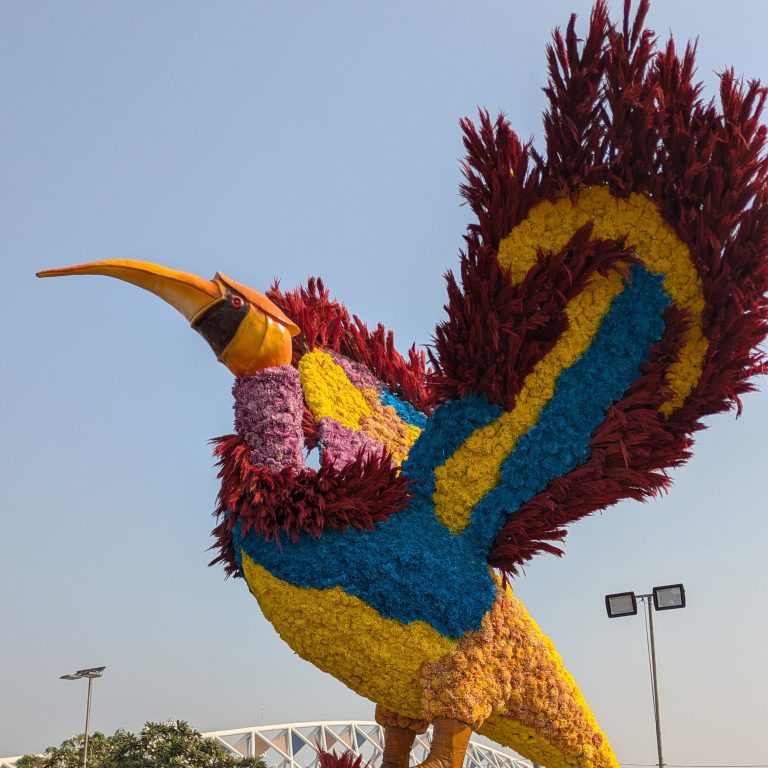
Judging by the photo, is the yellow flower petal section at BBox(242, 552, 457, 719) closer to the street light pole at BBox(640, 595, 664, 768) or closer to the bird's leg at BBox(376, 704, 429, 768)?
the bird's leg at BBox(376, 704, 429, 768)

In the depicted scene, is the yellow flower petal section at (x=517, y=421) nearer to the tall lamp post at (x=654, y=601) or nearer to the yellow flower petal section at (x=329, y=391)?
the yellow flower petal section at (x=329, y=391)

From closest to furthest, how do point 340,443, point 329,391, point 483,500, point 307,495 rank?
point 307,495 → point 483,500 → point 340,443 → point 329,391

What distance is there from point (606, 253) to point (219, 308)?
2.37 meters

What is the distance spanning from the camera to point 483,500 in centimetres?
622

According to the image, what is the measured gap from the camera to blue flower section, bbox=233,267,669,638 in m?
5.96

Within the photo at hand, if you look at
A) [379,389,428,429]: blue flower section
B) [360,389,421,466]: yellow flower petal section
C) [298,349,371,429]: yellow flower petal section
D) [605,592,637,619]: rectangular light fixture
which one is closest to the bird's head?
[298,349,371,429]: yellow flower petal section

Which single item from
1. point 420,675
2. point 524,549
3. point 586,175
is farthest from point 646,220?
point 420,675

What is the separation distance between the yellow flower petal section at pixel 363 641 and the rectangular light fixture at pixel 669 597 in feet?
12.0

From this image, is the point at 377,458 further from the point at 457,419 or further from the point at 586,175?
the point at 586,175

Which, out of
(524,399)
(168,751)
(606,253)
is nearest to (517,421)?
(524,399)

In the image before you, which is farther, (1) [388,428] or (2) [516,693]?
(1) [388,428]

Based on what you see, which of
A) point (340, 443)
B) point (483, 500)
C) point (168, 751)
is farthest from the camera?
point (168, 751)

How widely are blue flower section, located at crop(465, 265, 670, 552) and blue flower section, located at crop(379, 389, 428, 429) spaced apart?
1527 millimetres

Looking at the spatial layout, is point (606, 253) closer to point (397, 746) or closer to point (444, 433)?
point (444, 433)
